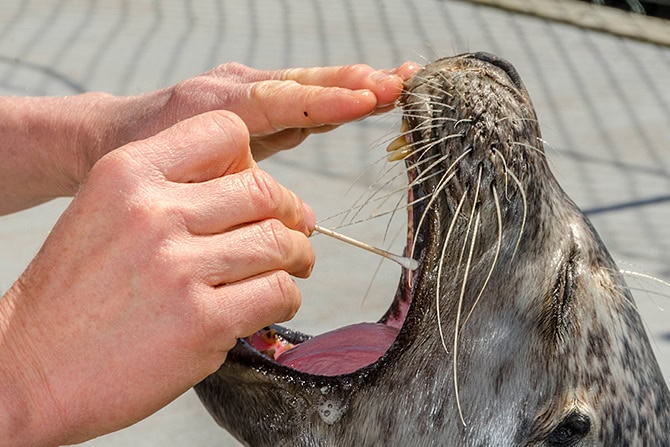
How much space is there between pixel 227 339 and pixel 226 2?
5749mm

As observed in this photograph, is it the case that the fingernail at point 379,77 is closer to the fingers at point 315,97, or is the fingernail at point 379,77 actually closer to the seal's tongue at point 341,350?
the fingers at point 315,97

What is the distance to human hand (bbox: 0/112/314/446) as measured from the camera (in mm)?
1811

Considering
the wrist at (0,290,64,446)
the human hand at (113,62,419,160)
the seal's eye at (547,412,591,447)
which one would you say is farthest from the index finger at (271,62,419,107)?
the wrist at (0,290,64,446)

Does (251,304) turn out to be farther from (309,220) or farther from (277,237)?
(309,220)

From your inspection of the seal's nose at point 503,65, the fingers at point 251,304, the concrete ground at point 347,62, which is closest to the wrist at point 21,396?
the fingers at point 251,304

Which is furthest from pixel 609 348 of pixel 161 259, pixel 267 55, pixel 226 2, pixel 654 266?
pixel 226 2

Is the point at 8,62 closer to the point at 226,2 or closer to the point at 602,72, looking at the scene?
the point at 226,2

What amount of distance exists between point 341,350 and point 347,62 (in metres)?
4.00

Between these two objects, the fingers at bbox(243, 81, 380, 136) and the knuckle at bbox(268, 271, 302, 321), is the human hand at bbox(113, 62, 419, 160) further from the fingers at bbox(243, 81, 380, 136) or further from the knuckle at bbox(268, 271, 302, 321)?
the knuckle at bbox(268, 271, 302, 321)

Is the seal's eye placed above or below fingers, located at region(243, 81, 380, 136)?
below

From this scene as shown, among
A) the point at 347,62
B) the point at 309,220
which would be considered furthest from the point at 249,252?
the point at 347,62

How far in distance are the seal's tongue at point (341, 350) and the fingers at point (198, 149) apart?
56cm

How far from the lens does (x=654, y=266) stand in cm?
432

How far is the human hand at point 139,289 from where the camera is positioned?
71.3 inches
